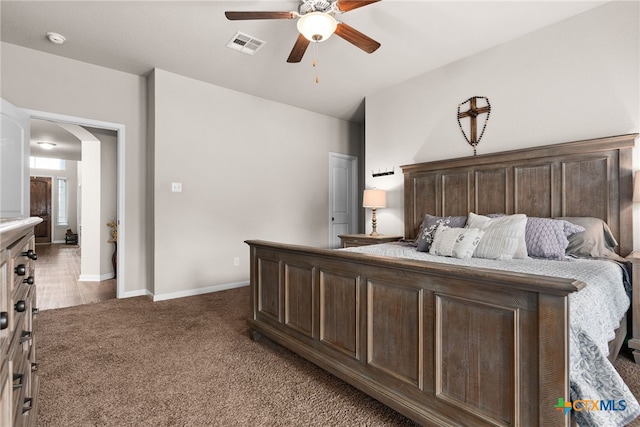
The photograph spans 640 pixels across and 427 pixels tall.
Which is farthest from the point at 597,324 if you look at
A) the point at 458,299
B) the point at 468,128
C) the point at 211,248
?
the point at 211,248

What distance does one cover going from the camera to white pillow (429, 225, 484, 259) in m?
2.37

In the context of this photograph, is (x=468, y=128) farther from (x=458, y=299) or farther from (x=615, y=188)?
(x=458, y=299)

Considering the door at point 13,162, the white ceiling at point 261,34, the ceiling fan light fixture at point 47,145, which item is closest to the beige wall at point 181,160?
the white ceiling at point 261,34

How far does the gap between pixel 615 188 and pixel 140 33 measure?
4.28 metres

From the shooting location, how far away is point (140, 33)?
2.92 meters

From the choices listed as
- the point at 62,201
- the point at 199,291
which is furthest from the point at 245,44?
the point at 62,201

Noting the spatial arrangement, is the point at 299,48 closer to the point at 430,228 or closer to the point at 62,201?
the point at 430,228

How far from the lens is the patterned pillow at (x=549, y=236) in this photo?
7.61 feet

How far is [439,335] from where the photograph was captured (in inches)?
52.2

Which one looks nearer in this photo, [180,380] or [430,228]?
[180,380]

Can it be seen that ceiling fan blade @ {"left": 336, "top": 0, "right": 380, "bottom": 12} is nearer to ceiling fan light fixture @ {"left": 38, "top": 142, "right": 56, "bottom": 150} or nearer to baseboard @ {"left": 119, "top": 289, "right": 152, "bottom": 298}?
baseboard @ {"left": 119, "top": 289, "right": 152, "bottom": 298}

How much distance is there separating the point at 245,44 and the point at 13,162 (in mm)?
2431

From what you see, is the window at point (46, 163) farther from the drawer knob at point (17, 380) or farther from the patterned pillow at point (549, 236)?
the patterned pillow at point (549, 236)

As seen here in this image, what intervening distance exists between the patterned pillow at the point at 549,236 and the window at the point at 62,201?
13.0 metres
